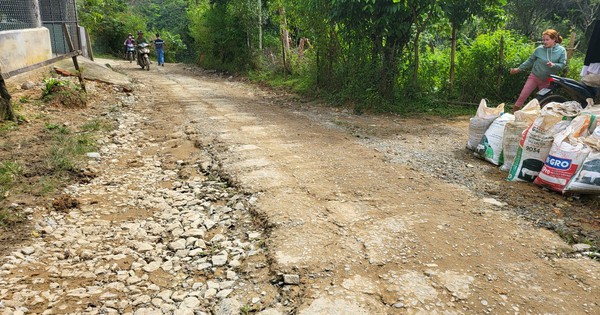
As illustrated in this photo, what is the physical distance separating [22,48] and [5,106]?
224 cm

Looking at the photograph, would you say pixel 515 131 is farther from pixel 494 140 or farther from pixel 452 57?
pixel 452 57

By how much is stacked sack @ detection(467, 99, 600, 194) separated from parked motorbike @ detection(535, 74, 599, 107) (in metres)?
1.70

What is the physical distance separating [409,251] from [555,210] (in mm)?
1434

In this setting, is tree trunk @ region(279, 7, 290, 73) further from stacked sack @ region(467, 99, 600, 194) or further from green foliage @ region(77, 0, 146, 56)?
green foliage @ region(77, 0, 146, 56)

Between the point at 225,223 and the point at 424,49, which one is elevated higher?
the point at 424,49

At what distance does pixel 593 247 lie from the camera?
2.62 meters

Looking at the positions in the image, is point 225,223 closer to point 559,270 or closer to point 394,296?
point 394,296

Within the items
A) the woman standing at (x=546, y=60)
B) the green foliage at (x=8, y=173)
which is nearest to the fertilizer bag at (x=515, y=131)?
the woman standing at (x=546, y=60)

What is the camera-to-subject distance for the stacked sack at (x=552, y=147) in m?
3.25

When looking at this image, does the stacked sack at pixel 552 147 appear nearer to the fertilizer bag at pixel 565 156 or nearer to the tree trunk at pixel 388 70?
the fertilizer bag at pixel 565 156

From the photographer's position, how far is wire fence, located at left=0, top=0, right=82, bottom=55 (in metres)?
7.08

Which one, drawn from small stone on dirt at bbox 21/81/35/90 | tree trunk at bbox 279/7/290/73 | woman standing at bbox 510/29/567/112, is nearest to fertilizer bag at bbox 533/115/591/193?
woman standing at bbox 510/29/567/112

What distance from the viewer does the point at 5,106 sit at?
525cm

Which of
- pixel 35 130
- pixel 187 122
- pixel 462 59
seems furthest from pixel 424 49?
pixel 35 130
